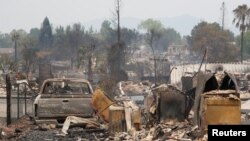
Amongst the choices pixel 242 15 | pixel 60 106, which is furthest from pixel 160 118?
pixel 242 15

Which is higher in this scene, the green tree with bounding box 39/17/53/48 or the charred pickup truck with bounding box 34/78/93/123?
the green tree with bounding box 39/17/53/48

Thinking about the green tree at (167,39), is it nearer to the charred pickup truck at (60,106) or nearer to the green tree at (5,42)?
the green tree at (5,42)

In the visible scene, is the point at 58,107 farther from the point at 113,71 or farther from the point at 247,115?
the point at 113,71

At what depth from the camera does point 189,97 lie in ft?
47.7

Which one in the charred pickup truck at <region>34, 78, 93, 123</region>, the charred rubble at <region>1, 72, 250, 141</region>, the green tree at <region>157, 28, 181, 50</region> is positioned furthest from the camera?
the green tree at <region>157, 28, 181, 50</region>

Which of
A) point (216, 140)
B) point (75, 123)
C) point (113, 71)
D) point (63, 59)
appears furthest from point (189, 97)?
point (63, 59)

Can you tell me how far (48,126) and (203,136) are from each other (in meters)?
5.52

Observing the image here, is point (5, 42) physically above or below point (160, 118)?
above

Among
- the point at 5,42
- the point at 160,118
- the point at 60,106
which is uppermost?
the point at 5,42

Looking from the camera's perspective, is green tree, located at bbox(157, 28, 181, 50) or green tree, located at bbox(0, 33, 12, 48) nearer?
green tree, located at bbox(157, 28, 181, 50)

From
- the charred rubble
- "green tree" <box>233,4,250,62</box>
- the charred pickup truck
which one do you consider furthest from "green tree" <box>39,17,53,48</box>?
the charred rubble

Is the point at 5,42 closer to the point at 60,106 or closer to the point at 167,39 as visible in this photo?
the point at 167,39

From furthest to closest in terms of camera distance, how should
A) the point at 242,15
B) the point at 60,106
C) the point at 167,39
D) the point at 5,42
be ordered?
the point at 5,42, the point at 167,39, the point at 242,15, the point at 60,106

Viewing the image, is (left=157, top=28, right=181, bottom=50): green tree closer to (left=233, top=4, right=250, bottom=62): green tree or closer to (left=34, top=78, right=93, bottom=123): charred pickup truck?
(left=233, top=4, right=250, bottom=62): green tree
